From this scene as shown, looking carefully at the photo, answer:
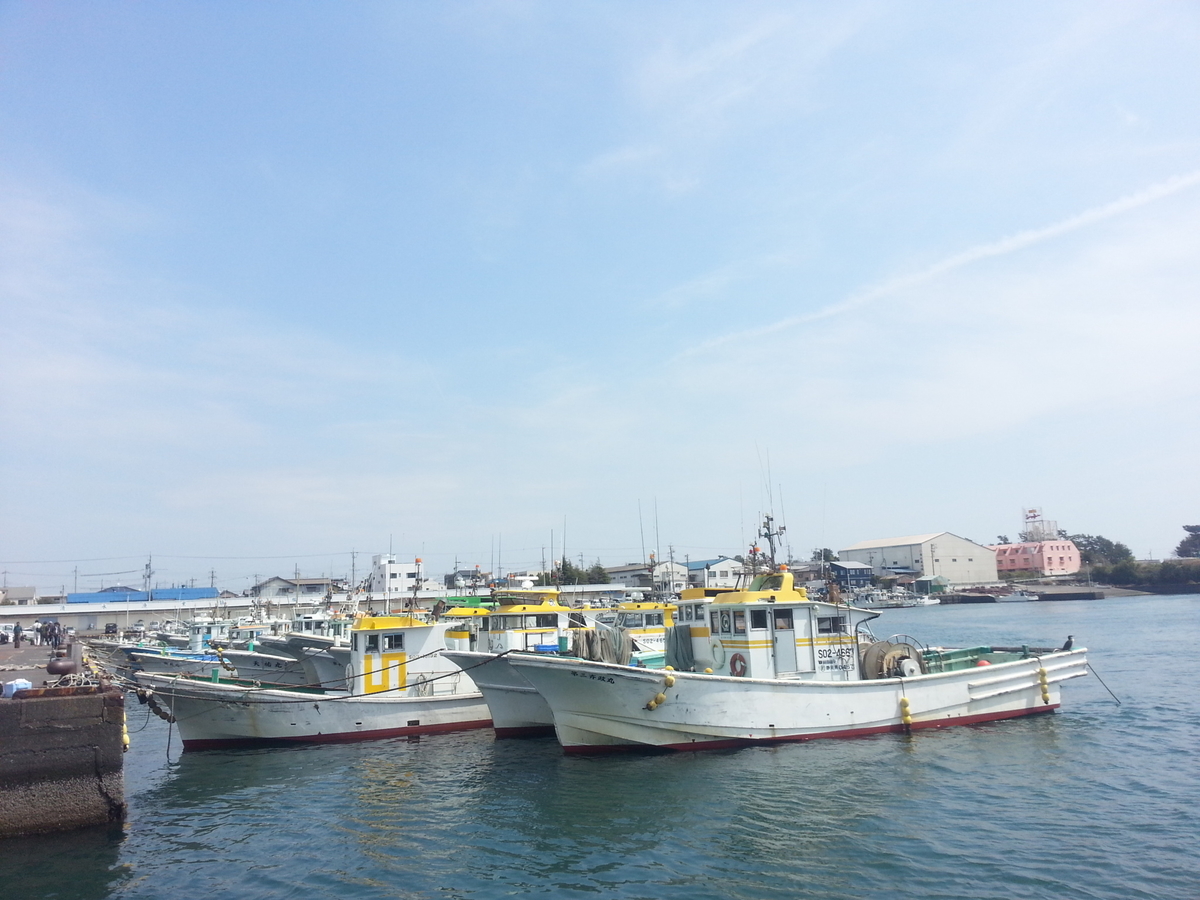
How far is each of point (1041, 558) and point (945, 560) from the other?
58.1 ft

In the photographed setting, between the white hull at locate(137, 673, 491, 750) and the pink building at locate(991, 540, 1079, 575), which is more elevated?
the pink building at locate(991, 540, 1079, 575)

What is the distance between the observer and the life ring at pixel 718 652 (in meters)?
19.6

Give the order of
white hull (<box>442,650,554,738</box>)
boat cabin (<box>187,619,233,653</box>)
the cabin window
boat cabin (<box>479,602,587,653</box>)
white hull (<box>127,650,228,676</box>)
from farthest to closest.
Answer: boat cabin (<box>187,619,233,653</box>) < white hull (<box>127,650,228,676</box>) < boat cabin (<box>479,602,587,653</box>) < white hull (<box>442,650,554,738</box>) < the cabin window

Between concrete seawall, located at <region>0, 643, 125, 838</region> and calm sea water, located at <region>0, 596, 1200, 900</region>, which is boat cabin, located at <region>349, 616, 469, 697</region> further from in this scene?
concrete seawall, located at <region>0, 643, 125, 838</region>

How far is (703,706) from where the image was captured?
17562 millimetres

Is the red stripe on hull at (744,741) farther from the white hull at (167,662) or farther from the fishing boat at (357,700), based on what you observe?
the white hull at (167,662)

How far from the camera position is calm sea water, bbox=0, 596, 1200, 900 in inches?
437

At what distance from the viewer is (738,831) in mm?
12852

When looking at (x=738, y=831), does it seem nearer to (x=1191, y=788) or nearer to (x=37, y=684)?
(x=1191, y=788)

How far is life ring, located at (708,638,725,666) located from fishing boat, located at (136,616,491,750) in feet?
23.9

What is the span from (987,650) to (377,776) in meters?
18.1

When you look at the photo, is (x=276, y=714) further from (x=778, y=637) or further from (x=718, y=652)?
(x=778, y=637)

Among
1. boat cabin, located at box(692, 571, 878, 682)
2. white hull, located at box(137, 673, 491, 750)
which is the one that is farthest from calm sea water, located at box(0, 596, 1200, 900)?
boat cabin, located at box(692, 571, 878, 682)

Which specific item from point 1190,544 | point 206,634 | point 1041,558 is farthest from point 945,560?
point 206,634
